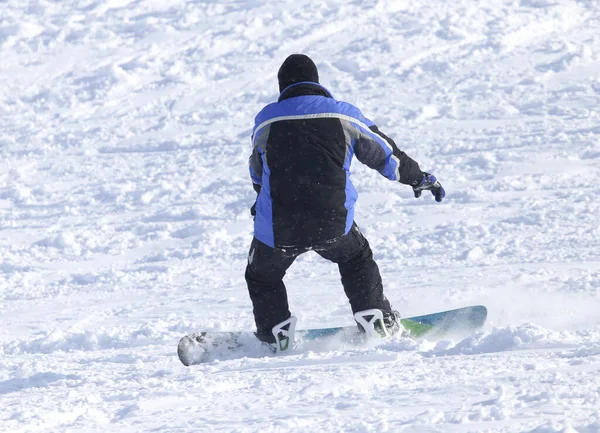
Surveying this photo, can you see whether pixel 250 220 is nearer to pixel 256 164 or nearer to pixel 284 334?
pixel 284 334

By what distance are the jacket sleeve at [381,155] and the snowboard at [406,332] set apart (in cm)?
90

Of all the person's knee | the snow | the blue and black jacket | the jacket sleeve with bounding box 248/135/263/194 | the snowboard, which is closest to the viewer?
the snow

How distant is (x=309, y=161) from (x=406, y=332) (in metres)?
1.27

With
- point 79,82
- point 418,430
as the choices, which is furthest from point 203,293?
point 79,82

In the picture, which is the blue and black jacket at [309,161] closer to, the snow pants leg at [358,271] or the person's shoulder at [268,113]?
the person's shoulder at [268,113]

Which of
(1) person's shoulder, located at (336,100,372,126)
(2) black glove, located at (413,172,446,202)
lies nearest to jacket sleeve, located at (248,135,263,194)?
(1) person's shoulder, located at (336,100,372,126)

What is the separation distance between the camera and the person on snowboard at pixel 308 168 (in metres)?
3.70

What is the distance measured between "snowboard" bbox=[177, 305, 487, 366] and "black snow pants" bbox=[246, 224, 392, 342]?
0.60ft

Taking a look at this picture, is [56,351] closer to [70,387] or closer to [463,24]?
[70,387]

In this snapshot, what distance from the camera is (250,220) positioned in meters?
7.16

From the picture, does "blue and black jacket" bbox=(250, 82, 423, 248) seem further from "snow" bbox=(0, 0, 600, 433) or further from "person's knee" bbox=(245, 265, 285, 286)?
"snow" bbox=(0, 0, 600, 433)

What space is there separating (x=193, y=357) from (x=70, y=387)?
66 centimetres

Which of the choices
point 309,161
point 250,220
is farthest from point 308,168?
point 250,220

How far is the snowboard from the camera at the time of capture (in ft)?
14.4
